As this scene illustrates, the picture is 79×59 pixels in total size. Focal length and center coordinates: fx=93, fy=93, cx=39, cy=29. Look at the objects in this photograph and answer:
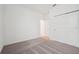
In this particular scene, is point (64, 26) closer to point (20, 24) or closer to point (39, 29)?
point (39, 29)

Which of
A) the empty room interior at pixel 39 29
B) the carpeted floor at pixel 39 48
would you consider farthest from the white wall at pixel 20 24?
the carpeted floor at pixel 39 48

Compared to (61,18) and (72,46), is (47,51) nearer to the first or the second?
(72,46)

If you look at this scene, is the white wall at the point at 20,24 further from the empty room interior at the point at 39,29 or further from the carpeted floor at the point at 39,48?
the carpeted floor at the point at 39,48

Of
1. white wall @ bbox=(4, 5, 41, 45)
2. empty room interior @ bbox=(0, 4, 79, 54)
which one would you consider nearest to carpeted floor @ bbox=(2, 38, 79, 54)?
empty room interior @ bbox=(0, 4, 79, 54)

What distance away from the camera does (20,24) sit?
2002mm

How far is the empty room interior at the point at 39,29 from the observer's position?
1.94 meters

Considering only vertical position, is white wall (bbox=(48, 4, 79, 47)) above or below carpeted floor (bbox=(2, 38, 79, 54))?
above

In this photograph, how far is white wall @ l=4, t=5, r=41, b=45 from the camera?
1935mm

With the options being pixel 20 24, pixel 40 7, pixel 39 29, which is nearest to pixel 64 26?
pixel 39 29

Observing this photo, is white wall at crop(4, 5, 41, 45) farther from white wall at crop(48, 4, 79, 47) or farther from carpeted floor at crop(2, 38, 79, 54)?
white wall at crop(48, 4, 79, 47)

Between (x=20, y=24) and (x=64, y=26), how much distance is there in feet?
3.15

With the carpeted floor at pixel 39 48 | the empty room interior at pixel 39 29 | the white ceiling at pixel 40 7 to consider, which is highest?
the white ceiling at pixel 40 7
